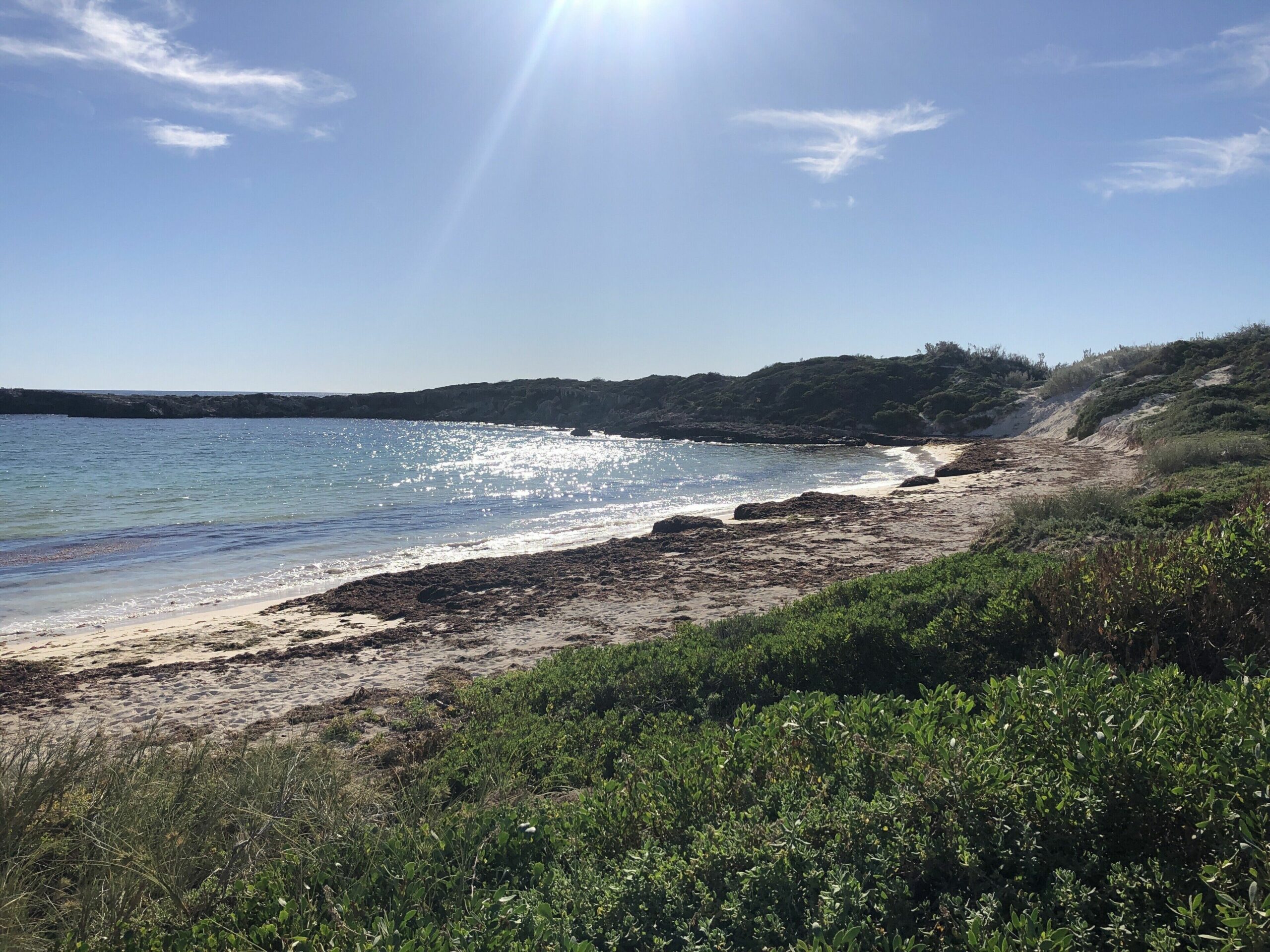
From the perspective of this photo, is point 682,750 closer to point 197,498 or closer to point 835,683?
point 835,683

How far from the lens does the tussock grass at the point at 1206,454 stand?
52.1ft

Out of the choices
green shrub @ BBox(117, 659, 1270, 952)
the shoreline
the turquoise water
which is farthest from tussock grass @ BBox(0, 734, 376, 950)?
the turquoise water

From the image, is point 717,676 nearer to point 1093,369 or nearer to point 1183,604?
point 1183,604

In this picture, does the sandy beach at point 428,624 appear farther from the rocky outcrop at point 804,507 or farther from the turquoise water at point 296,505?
the turquoise water at point 296,505

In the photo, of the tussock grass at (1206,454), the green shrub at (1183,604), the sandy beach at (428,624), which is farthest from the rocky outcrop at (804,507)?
the green shrub at (1183,604)

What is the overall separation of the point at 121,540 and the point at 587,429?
58093mm

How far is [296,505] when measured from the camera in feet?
77.4

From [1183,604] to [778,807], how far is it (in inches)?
144

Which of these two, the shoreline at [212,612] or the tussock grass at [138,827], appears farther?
the shoreline at [212,612]

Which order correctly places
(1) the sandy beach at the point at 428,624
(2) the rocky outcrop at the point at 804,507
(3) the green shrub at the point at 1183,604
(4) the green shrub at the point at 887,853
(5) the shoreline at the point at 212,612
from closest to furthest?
1. (4) the green shrub at the point at 887,853
2. (3) the green shrub at the point at 1183,604
3. (1) the sandy beach at the point at 428,624
4. (5) the shoreline at the point at 212,612
5. (2) the rocky outcrop at the point at 804,507

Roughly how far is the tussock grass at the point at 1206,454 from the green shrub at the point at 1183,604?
12838 mm

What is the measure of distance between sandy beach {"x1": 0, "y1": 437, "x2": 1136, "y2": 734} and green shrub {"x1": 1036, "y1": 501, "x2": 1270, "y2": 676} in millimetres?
5264

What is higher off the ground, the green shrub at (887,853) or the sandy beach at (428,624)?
the green shrub at (887,853)

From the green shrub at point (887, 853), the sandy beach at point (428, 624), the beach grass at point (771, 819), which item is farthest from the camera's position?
the sandy beach at point (428, 624)
